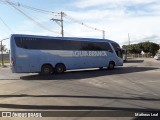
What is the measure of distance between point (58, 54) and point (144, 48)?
115587 mm

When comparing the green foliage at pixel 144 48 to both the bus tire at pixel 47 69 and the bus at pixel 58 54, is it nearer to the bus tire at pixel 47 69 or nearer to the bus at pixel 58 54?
the bus at pixel 58 54

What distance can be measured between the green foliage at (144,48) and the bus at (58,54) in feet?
349

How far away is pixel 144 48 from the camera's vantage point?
139625mm

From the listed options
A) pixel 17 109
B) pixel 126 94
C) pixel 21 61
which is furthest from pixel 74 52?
pixel 17 109

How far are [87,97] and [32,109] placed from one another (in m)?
3.12

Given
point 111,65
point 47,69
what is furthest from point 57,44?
point 111,65

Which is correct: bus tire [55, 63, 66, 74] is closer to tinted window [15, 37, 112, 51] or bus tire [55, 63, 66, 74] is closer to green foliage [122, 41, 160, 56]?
tinted window [15, 37, 112, 51]

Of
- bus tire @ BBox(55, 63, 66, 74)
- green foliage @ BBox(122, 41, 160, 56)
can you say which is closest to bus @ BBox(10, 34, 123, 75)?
bus tire @ BBox(55, 63, 66, 74)

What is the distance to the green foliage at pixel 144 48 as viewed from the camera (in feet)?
452

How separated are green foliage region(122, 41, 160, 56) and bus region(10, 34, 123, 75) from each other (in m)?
106

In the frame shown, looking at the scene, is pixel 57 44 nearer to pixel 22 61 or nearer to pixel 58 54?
pixel 58 54

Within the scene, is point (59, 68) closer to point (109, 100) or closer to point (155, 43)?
point (109, 100)

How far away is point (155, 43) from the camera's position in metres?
142

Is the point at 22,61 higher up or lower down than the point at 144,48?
lower down
